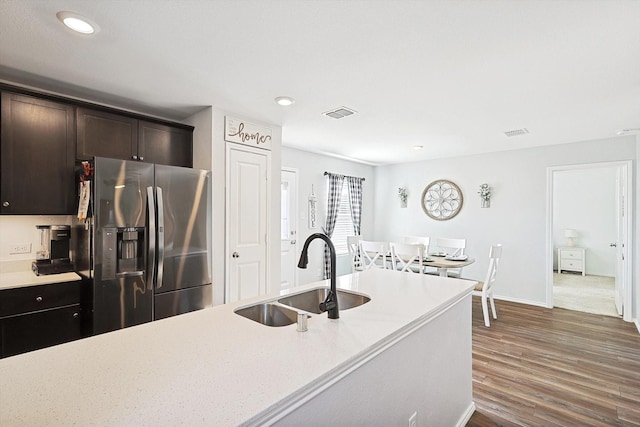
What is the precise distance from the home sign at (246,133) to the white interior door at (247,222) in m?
0.09

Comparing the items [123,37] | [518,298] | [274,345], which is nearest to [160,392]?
[274,345]

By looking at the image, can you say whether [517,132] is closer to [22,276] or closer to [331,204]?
[331,204]

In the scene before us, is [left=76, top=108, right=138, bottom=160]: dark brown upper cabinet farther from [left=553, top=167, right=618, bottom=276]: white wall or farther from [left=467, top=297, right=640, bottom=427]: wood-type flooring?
[left=553, top=167, right=618, bottom=276]: white wall

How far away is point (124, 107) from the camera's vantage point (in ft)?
9.98

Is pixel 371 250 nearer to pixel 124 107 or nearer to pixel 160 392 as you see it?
pixel 124 107

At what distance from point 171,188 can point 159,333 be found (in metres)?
1.72

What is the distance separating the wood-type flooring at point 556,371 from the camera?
221 cm

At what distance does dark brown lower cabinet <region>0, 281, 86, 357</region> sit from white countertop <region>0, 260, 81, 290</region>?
1.5 inches

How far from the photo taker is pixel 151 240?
251cm

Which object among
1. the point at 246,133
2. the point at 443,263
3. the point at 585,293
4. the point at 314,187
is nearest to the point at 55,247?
the point at 246,133

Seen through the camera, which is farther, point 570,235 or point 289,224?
point 570,235

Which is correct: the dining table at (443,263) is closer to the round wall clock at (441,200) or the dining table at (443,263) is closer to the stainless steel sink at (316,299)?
the round wall clock at (441,200)

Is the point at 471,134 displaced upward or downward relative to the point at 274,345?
upward

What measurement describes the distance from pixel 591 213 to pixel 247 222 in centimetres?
744
